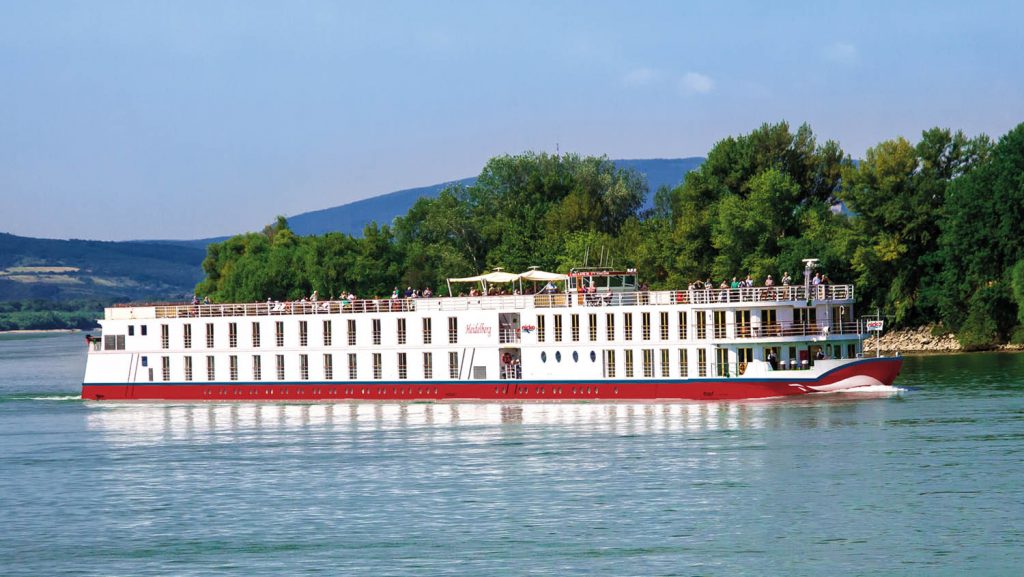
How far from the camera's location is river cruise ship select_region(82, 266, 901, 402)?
55875 millimetres

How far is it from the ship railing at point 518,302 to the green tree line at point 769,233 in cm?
1911

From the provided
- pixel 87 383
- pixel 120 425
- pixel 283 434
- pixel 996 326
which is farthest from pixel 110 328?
pixel 996 326

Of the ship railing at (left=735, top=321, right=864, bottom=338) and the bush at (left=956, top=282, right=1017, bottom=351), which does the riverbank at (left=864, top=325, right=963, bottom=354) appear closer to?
the bush at (left=956, top=282, right=1017, bottom=351)

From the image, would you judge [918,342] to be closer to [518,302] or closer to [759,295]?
[759,295]

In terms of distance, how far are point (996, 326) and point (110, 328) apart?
49.9 metres

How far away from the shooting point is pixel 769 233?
8919 cm

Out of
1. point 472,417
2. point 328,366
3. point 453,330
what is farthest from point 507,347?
point 328,366

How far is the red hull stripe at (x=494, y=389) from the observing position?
5544 cm

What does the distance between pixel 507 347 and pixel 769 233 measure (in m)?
33.5

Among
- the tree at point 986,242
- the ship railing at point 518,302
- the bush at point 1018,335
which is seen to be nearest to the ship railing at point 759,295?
the ship railing at point 518,302

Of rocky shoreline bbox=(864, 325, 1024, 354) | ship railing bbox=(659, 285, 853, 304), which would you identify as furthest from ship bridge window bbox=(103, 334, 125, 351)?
rocky shoreline bbox=(864, 325, 1024, 354)

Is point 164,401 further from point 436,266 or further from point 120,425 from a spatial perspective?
point 436,266

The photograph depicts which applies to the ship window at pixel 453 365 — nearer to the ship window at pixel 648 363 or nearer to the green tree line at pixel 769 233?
the ship window at pixel 648 363

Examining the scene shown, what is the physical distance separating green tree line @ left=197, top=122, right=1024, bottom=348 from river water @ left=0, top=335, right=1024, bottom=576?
29.9 meters
